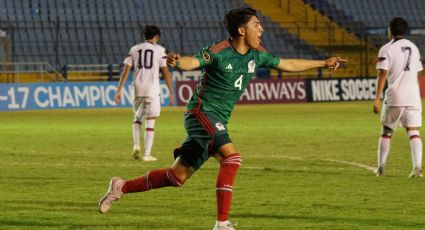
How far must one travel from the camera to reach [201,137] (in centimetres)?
852

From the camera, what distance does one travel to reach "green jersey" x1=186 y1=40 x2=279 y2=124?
848cm

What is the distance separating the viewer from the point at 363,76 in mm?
42844

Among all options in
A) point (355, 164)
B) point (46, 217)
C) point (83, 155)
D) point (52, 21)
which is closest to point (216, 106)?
point (46, 217)

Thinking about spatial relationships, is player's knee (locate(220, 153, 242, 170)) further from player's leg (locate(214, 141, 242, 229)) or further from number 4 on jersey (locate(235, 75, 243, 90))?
number 4 on jersey (locate(235, 75, 243, 90))

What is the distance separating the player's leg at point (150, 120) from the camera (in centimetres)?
1683

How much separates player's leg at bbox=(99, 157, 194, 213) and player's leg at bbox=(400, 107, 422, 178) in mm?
5259

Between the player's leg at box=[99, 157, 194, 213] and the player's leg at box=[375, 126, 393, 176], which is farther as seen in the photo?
the player's leg at box=[375, 126, 393, 176]

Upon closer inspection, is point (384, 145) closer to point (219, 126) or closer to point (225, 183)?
point (219, 126)

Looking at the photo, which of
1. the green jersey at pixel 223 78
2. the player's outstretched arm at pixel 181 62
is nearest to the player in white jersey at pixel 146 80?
the green jersey at pixel 223 78

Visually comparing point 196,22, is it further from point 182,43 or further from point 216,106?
point 216,106

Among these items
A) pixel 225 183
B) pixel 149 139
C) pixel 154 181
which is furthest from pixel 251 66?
pixel 149 139

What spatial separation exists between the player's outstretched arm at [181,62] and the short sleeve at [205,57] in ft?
0.22

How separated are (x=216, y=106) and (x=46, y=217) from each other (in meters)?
2.01

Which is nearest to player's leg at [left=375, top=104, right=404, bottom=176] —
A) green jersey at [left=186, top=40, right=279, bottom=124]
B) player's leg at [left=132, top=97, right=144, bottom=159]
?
player's leg at [left=132, top=97, right=144, bottom=159]
